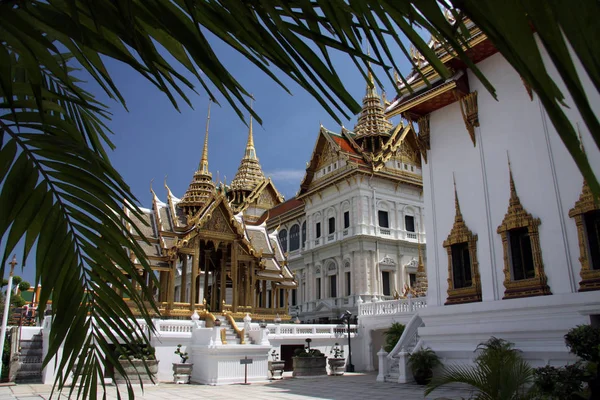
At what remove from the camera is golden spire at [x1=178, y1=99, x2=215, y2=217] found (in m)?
21.6

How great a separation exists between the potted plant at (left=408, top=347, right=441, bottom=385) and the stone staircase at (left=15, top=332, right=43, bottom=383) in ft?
30.7

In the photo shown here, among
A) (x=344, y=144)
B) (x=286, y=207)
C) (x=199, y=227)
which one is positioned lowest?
(x=199, y=227)

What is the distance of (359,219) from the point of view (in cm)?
2889

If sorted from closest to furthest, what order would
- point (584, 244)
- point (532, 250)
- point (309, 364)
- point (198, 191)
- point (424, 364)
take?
point (584, 244) → point (532, 250) → point (424, 364) → point (309, 364) → point (198, 191)

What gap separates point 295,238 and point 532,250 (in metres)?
26.0

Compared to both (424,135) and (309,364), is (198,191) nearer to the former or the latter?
(309,364)

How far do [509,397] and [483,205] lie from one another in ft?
23.6

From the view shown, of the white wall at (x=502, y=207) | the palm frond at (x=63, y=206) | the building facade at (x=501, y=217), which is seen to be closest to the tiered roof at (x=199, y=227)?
the building facade at (x=501, y=217)

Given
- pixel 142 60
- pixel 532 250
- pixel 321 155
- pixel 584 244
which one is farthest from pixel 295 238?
pixel 142 60

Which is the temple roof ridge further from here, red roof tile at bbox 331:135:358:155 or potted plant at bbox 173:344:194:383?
potted plant at bbox 173:344:194:383

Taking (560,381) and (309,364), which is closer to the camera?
(560,381)

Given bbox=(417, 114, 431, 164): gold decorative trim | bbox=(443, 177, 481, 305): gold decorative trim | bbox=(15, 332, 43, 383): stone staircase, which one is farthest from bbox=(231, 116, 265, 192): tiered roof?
bbox=(443, 177, 481, 305): gold decorative trim

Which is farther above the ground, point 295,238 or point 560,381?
point 295,238

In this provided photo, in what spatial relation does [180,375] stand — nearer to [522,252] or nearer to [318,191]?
[522,252]
